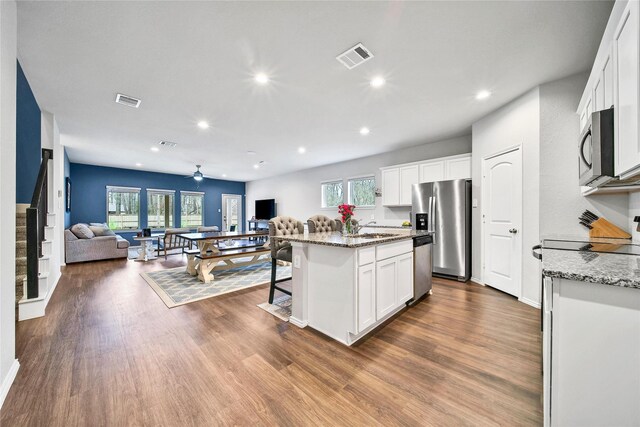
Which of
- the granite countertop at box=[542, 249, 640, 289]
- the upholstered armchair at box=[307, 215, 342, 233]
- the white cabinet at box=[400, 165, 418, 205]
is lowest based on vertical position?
the granite countertop at box=[542, 249, 640, 289]

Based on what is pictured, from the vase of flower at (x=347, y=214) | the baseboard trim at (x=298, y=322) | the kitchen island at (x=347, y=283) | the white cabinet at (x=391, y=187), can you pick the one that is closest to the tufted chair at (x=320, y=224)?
the vase of flower at (x=347, y=214)

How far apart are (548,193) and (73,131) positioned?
24.7ft

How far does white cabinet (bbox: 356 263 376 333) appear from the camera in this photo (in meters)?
2.11

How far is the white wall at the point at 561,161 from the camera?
272 centimetres

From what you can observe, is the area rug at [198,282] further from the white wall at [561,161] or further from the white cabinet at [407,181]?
the white wall at [561,161]

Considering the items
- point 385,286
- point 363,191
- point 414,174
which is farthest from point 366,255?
point 363,191

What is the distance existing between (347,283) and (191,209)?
30.6ft

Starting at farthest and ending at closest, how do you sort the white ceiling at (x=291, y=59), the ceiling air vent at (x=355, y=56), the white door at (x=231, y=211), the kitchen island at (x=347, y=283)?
the white door at (x=231, y=211) → the ceiling air vent at (x=355, y=56) → the kitchen island at (x=347, y=283) → the white ceiling at (x=291, y=59)

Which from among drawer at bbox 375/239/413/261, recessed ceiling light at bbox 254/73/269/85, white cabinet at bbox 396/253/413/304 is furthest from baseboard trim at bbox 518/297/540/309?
recessed ceiling light at bbox 254/73/269/85

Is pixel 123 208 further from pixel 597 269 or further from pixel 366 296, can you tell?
pixel 597 269

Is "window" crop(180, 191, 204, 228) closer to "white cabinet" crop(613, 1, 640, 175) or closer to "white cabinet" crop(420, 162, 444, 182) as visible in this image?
"white cabinet" crop(420, 162, 444, 182)

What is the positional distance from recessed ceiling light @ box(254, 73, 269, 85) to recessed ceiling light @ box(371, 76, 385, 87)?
1.21m

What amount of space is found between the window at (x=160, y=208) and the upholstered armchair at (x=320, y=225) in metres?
7.77

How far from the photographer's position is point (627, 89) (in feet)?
3.96
